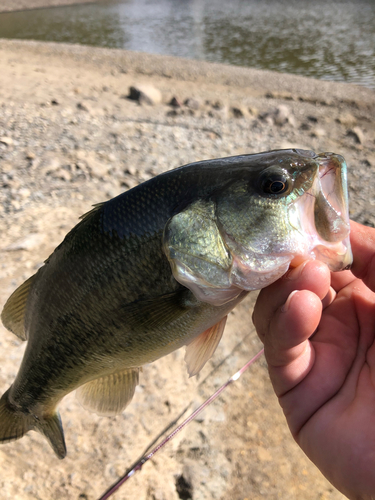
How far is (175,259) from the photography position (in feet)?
5.17

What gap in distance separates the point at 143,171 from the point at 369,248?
4110 millimetres

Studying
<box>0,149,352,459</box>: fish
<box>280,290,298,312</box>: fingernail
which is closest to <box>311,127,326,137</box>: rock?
<box>0,149,352,459</box>: fish

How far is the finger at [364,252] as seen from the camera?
1.85 m

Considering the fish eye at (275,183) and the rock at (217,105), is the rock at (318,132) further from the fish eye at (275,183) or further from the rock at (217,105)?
the fish eye at (275,183)

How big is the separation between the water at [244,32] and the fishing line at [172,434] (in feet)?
41.5

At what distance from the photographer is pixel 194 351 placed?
192cm

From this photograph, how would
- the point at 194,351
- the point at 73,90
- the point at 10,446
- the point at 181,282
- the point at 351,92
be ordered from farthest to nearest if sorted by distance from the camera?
the point at 351,92, the point at 73,90, the point at 10,446, the point at 194,351, the point at 181,282

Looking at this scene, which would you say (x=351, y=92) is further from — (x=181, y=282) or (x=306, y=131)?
(x=181, y=282)

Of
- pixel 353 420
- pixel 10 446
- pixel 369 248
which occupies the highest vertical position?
pixel 369 248

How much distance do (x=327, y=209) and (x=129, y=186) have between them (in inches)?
152

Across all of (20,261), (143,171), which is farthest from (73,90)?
(20,261)

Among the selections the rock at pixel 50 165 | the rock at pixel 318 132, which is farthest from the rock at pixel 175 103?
the rock at pixel 50 165

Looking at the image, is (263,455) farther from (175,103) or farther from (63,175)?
(175,103)

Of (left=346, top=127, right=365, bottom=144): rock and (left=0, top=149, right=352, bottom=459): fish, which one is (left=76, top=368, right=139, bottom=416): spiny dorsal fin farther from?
(left=346, top=127, right=365, bottom=144): rock
